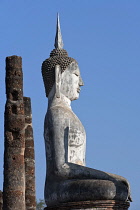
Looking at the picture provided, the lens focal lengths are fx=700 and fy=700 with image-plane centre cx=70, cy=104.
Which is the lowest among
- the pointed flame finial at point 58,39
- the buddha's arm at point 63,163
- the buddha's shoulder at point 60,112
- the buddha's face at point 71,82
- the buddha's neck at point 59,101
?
the buddha's arm at point 63,163

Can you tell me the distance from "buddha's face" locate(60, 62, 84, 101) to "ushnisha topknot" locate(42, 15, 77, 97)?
85 millimetres

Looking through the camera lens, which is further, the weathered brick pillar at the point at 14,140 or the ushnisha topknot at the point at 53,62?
the weathered brick pillar at the point at 14,140

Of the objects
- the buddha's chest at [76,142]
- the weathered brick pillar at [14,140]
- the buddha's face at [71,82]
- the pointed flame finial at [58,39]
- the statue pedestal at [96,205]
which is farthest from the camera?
the weathered brick pillar at [14,140]

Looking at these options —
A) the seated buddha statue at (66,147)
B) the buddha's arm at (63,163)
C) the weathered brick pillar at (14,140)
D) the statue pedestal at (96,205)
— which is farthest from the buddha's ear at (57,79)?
the weathered brick pillar at (14,140)

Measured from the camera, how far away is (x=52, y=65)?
11016 millimetres

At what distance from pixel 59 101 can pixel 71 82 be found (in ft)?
1.32

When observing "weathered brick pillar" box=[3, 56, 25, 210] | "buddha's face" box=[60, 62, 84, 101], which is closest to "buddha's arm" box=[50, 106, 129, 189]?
"buddha's face" box=[60, 62, 84, 101]

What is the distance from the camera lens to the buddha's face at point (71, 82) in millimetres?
10969

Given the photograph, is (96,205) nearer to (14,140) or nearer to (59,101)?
(59,101)

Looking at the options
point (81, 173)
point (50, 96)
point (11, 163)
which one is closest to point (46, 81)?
point (50, 96)

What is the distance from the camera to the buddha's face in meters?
11.0

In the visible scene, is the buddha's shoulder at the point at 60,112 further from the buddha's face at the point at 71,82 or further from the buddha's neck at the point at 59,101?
the buddha's face at the point at 71,82

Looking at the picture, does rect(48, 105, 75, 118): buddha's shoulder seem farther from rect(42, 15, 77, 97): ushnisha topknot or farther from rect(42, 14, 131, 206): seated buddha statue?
rect(42, 15, 77, 97): ushnisha topknot

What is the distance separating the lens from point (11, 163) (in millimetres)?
16453
